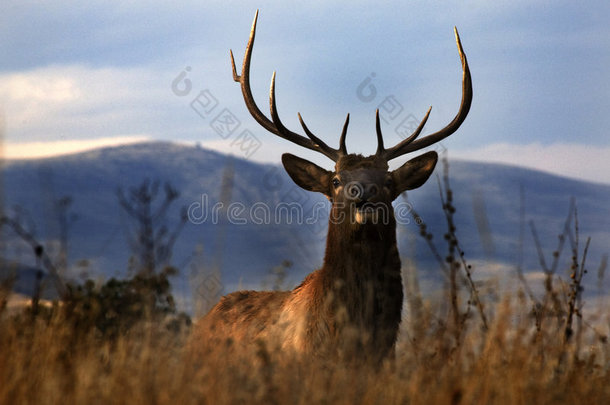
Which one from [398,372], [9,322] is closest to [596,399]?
[398,372]

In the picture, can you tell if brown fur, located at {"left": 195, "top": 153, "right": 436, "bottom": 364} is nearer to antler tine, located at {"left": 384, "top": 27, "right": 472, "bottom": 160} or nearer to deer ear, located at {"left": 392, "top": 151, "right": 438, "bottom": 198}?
deer ear, located at {"left": 392, "top": 151, "right": 438, "bottom": 198}

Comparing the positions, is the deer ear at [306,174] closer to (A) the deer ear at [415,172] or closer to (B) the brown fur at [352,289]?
(B) the brown fur at [352,289]

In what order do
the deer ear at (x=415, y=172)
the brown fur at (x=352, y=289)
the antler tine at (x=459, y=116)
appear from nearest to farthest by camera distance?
the brown fur at (x=352, y=289)
the deer ear at (x=415, y=172)
the antler tine at (x=459, y=116)

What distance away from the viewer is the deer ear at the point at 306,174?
720 cm

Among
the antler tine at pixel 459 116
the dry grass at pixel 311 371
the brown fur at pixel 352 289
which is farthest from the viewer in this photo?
the antler tine at pixel 459 116

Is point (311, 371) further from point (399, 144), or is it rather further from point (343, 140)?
point (399, 144)

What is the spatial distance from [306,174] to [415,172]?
3.40 feet

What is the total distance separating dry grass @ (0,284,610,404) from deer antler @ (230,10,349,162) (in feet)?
6.38

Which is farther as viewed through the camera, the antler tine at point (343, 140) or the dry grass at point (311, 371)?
the antler tine at point (343, 140)

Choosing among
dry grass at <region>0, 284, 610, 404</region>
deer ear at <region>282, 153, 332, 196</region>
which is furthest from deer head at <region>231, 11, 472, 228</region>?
dry grass at <region>0, 284, 610, 404</region>

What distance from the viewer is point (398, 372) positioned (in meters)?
5.14

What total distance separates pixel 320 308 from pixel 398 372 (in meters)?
1.39

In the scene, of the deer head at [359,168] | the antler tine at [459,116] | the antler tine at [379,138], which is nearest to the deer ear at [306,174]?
the deer head at [359,168]

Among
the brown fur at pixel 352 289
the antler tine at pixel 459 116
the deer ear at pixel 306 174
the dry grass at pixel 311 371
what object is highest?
the antler tine at pixel 459 116
